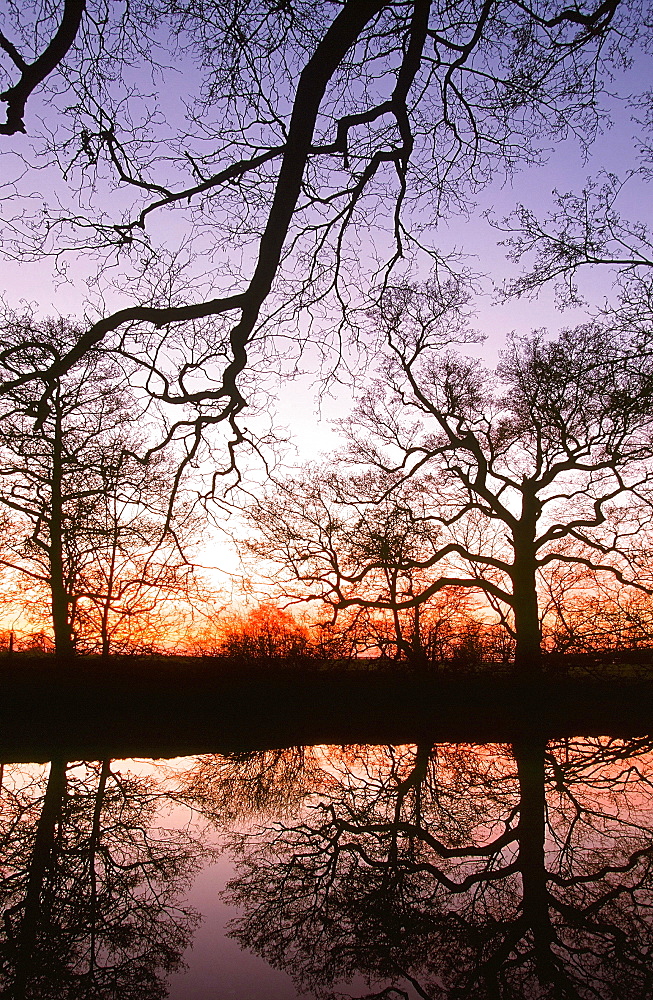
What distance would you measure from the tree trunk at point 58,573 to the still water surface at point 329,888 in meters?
6.63

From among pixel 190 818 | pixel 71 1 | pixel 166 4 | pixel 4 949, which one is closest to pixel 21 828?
pixel 190 818

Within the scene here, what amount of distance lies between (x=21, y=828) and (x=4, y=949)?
1.87 m

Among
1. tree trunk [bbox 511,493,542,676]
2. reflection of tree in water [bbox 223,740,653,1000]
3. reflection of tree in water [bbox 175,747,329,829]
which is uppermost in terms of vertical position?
tree trunk [bbox 511,493,542,676]

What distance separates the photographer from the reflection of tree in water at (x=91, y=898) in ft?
7.57

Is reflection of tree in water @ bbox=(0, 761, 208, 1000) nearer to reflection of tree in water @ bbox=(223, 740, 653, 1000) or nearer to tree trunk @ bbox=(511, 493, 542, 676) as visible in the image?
reflection of tree in water @ bbox=(223, 740, 653, 1000)

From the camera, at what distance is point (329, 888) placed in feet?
10.0

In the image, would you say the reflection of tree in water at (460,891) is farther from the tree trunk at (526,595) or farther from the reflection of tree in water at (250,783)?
the tree trunk at (526,595)

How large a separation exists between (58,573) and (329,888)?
10486 mm

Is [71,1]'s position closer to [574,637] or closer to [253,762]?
[253,762]

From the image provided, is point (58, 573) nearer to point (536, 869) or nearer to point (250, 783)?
point (250, 783)

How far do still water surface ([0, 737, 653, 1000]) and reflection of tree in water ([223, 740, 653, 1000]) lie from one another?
0.01 m

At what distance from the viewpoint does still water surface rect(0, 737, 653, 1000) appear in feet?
7.43

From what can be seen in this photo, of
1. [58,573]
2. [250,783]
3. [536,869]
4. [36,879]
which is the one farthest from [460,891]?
[58,573]

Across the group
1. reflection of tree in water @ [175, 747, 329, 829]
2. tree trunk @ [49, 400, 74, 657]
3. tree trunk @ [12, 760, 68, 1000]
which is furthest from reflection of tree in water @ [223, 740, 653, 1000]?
tree trunk @ [49, 400, 74, 657]
